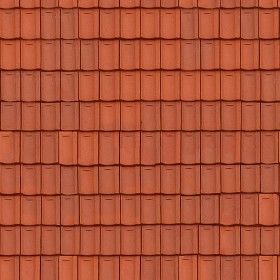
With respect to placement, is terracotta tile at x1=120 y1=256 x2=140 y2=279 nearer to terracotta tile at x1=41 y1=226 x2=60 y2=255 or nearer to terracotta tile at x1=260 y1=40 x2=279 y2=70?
terracotta tile at x1=41 y1=226 x2=60 y2=255

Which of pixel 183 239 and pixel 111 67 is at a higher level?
pixel 111 67

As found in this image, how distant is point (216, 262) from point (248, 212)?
0.55ft

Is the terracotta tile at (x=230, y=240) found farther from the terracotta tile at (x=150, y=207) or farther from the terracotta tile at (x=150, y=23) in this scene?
the terracotta tile at (x=150, y=23)

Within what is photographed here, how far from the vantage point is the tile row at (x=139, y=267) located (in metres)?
3.00

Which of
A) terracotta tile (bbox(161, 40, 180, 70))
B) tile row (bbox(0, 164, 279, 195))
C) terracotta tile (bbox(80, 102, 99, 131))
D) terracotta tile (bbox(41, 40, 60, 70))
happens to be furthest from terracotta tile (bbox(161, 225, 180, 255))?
terracotta tile (bbox(41, 40, 60, 70))

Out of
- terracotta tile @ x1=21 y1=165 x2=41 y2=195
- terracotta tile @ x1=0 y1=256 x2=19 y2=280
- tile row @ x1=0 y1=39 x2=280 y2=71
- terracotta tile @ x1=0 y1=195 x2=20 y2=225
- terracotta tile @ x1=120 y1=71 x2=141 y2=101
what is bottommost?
terracotta tile @ x1=0 y1=256 x2=19 y2=280

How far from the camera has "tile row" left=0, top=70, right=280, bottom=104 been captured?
2994 millimetres

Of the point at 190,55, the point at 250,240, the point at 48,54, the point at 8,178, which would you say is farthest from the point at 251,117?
the point at 8,178

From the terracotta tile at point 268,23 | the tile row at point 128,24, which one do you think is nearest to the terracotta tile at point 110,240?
the tile row at point 128,24

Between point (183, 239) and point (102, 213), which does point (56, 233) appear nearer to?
point (102, 213)

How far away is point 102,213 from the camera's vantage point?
3.00 m

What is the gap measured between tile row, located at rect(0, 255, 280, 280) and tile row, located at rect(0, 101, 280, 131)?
365 mm

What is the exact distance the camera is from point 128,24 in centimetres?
300

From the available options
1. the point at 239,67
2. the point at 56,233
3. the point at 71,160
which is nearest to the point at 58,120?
the point at 71,160
